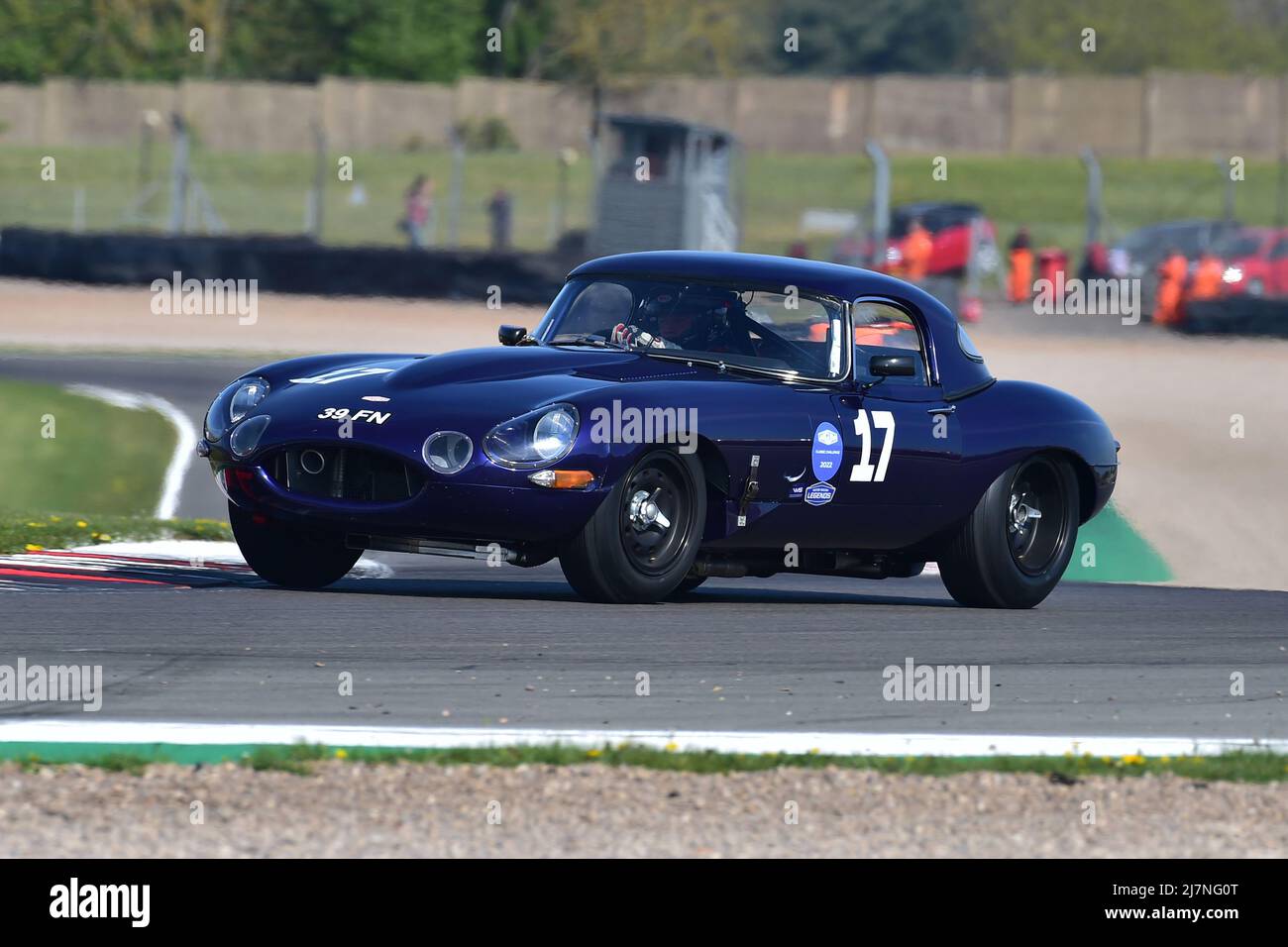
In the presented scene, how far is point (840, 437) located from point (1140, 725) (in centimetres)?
235

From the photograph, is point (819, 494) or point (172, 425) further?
point (172, 425)

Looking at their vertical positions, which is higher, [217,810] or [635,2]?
[635,2]

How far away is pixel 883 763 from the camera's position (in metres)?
5.96

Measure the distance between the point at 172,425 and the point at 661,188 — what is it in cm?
1750

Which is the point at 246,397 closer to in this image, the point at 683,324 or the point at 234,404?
the point at 234,404

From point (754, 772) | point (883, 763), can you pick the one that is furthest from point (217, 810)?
point (883, 763)

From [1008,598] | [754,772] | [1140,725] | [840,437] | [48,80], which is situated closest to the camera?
[754,772]

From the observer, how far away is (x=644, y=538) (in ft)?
26.9

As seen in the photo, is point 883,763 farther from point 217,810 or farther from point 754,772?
point 217,810

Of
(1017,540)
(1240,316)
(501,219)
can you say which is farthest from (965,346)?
(501,219)

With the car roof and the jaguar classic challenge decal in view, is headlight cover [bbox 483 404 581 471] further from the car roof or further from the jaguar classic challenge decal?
the car roof

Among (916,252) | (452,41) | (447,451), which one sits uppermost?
(452,41)

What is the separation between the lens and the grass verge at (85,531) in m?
10.5

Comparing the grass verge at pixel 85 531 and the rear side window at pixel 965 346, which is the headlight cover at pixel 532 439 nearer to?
the rear side window at pixel 965 346
